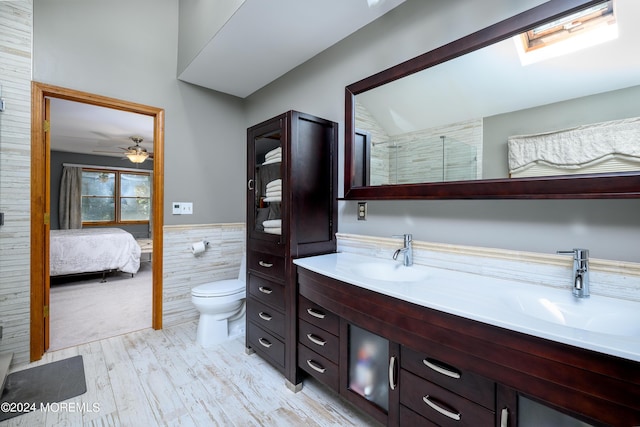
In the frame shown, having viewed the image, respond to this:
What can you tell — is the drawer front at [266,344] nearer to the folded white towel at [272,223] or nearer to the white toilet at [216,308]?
the white toilet at [216,308]

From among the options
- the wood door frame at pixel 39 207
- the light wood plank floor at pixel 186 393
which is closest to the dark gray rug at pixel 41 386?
the light wood plank floor at pixel 186 393

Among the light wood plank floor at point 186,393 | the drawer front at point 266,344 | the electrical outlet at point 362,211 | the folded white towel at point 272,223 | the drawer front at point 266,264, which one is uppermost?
the electrical outlet at point 362,211

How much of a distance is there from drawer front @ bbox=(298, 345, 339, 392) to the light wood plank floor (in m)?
0.19

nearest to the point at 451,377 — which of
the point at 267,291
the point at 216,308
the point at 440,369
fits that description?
the point at 440,369

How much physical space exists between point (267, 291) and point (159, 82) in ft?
7.30

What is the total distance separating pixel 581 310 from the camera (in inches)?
41.1

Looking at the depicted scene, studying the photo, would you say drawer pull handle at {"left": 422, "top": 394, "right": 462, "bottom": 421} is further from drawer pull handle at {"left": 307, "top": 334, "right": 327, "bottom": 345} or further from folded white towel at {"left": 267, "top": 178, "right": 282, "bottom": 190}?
folded white towel at {"left": 267, "top": 178, "right": 282, "bottom": 190}

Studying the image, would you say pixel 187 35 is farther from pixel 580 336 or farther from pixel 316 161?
pixel 580 336

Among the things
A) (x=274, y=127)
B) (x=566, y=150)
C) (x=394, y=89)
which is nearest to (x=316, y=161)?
(x=274, y=127)

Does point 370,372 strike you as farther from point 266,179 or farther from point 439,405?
point 266,179

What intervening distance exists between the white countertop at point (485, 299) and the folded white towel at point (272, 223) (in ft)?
1.29

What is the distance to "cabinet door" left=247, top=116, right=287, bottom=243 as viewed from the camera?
195 cm

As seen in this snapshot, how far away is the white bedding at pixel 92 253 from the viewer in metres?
3.92

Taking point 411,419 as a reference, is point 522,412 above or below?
above
